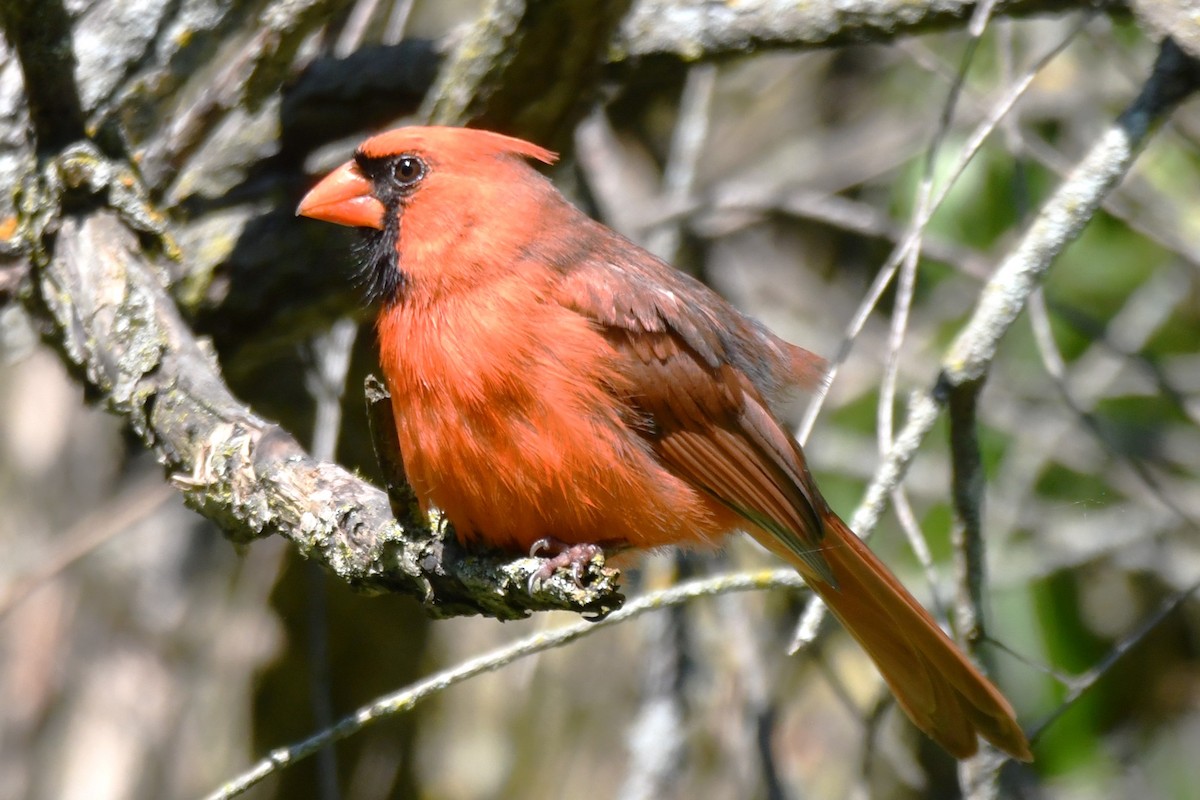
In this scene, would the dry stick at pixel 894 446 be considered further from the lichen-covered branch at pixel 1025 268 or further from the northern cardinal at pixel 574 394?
the northern cardinal at pixel 574 394

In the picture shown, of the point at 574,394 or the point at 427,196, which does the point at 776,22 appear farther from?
the point at 574,394

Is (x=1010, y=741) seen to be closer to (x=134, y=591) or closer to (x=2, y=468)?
(x=134, y=591)

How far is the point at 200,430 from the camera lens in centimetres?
289

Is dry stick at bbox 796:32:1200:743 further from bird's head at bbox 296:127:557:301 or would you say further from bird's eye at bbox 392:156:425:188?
bird's eye at bbox 392:156:425:188

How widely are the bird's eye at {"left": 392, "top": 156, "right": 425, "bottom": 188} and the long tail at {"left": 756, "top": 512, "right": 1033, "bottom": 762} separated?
46.9 inches

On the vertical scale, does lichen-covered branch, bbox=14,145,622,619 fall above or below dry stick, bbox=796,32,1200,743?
below

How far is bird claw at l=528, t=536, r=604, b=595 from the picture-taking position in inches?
95.7

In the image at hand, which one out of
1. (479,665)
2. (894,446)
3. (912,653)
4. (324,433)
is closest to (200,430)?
(479,665)

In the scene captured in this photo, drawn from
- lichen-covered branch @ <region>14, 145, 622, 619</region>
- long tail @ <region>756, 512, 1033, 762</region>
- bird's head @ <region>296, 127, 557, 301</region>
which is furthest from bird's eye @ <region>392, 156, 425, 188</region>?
long tail @ <region>756, 512, 1033, 762</region>

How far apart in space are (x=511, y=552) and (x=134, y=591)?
2136mm

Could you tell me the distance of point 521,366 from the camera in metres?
2.90

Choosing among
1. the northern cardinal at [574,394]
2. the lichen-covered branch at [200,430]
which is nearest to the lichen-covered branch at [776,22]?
the northern cardinal at [574,394]

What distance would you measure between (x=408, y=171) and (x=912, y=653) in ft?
5.46

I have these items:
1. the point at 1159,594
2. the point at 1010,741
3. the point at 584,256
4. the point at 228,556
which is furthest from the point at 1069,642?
the point at 228,556
